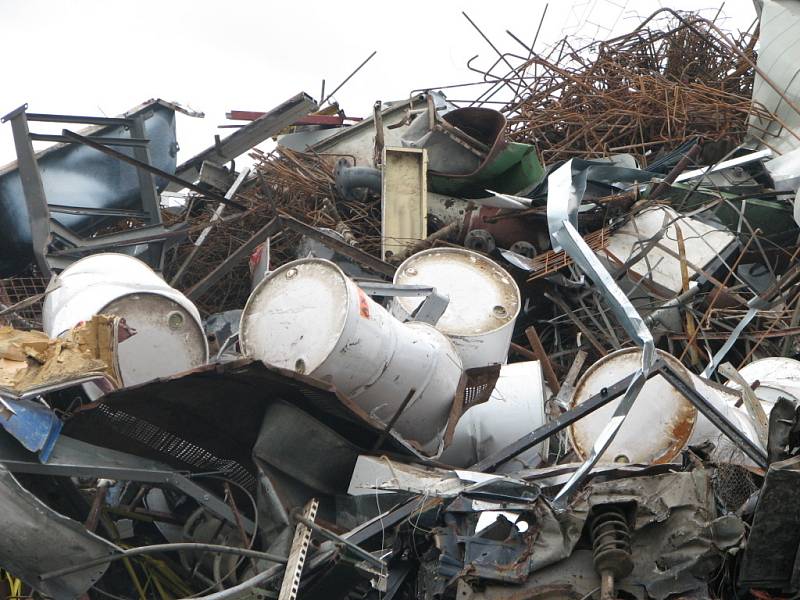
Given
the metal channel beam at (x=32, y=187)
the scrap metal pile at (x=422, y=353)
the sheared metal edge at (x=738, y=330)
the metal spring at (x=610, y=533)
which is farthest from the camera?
the metal channel beam at (x=32, y=187)

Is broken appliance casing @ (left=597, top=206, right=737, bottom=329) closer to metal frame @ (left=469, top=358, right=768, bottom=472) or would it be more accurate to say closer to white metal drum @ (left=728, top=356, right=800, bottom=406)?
white metal drum @ (left=728, top=356, right=800, bottom=406)

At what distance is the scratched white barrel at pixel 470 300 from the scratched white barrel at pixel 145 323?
1097 millimetres

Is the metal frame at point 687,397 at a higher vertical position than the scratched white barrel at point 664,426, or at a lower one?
higher

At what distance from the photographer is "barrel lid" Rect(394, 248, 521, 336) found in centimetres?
634

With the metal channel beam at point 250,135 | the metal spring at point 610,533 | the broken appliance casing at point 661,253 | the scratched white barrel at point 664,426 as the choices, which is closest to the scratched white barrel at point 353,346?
the scratched white barrel at point 664,426

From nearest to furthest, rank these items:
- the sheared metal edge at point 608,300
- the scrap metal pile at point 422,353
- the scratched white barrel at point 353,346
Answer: the scrap metal pile at point 422,353, the sheared metal edge at point 608,300, the scratched white barrel at point 353,346

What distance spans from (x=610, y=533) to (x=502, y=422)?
5.79 ft

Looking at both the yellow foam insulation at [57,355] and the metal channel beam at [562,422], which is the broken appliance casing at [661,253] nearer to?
the metal channel beam at [562,422]

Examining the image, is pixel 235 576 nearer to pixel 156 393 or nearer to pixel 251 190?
pixel 156 393

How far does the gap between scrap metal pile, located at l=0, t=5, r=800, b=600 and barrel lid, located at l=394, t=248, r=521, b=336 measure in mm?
19

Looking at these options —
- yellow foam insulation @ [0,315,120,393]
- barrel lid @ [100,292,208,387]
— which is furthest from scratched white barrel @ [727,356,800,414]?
yellow foam insulation @ [0,315,120,393]

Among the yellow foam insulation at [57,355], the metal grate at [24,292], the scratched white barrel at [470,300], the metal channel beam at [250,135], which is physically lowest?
the metal grate at [24,292]

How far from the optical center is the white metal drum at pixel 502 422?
582 centimetres

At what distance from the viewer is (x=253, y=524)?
4914mm
